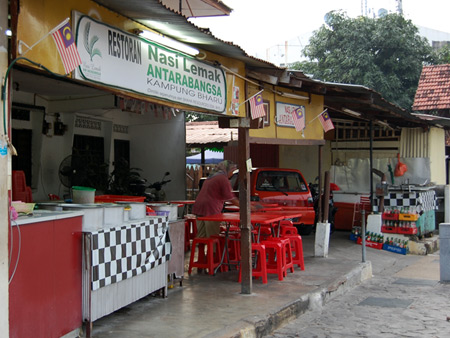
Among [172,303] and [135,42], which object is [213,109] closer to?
[135,42]

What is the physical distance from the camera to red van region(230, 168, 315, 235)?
1273cm

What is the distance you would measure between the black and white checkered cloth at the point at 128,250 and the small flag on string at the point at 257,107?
2134 millimetres

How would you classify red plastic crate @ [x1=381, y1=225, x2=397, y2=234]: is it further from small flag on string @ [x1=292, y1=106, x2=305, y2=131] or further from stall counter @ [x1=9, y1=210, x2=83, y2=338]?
stall counter @ [x1=9, y1=210, x2=83, y2=338]

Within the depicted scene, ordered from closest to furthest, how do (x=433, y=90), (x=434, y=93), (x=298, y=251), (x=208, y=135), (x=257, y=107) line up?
(x=257, y=107) → (x=298, y=251) → (x=208, y=135) → (x=434, y=93) → (x=433, y=90)

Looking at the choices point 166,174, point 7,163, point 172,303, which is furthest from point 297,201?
point 7,163

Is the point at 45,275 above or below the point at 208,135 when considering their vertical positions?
below

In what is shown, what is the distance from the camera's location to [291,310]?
6965 millimetres

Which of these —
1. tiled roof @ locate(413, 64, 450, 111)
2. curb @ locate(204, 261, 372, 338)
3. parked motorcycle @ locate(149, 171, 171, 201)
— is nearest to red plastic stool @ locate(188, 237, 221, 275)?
curb @ locate(204, 261, 372, 338)

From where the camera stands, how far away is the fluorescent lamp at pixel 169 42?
562 centimetres

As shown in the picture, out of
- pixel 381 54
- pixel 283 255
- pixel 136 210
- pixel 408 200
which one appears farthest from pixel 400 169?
pixel 381 54

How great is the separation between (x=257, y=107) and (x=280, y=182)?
541 cm

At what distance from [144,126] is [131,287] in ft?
26.7

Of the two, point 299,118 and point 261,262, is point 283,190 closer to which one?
point 299,118

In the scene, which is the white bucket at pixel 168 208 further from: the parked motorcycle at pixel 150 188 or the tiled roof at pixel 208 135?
the tiled roof at pixel 208 135
